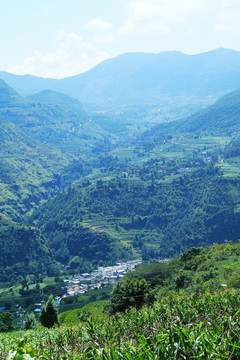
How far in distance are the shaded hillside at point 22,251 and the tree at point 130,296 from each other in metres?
118

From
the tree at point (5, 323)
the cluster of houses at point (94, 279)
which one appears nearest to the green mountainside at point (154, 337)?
the tree at point (5, 323)

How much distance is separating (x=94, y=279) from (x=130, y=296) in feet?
279

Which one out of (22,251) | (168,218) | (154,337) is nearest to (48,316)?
(154,337)

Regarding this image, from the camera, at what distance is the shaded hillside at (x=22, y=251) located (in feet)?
516

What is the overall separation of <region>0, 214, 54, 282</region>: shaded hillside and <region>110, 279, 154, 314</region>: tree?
118m

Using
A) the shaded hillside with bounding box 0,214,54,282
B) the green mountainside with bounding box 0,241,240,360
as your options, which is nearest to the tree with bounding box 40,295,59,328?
the green mountainside with bounding box 0,241,240,360

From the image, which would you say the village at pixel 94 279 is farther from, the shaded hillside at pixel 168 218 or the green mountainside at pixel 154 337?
the green mountainside at pixel 154 337

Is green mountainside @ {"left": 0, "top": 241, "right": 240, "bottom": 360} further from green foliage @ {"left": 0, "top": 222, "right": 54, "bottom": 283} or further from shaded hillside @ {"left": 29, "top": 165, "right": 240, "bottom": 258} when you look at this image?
green foliage @ {"left": 0, "top": 222, "right": 54, "bottom": 283}

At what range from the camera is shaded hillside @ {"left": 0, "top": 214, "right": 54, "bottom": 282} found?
516ft

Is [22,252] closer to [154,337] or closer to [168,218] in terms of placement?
[168,218]

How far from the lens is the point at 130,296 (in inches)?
1732

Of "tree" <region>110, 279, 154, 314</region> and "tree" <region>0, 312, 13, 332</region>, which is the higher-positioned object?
"tree" <region>110, 279, 154, 314</region>

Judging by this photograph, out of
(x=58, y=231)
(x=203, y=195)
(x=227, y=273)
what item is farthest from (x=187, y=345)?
(x=58, y=231)

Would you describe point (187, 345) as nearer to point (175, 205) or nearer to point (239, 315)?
point (239, 315)
